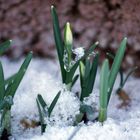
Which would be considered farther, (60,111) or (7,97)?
(60,111)

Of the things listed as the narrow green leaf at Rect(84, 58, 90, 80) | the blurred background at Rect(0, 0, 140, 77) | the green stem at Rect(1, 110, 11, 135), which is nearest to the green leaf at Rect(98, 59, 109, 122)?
the narrow green leaf at Rect(84, 58, 90, 80)

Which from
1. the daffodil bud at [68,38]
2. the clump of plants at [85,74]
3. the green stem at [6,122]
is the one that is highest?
the daffodil bud at [68,38]

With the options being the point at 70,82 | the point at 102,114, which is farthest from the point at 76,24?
the point at 102,114

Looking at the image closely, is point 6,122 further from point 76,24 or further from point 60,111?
point 76,24

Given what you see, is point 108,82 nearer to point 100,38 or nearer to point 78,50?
point 78,50

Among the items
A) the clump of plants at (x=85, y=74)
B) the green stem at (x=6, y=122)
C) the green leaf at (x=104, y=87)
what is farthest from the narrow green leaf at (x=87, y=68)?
the green stem at (x=6, y=122)

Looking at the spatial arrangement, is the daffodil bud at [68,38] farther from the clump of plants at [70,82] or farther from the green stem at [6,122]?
the green stem at [6,122]

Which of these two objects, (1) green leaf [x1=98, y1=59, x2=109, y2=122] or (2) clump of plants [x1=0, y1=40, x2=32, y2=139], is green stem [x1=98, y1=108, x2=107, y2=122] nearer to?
(1) green leaf [x1=98, y1=59, x2=109, y2=122]
